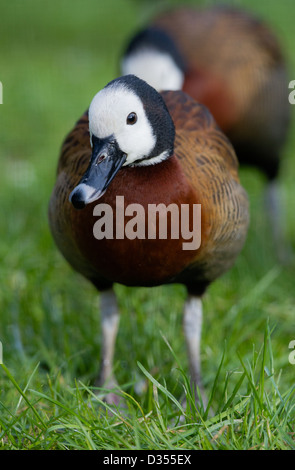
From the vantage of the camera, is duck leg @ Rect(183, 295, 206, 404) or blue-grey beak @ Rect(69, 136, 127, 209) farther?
duck leg @ Rect(183, 295, 206, 404)

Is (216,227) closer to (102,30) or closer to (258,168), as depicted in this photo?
(258,168)

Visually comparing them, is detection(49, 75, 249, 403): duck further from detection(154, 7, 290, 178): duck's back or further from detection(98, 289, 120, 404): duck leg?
detection(154, 7, 290, 178): duck's back

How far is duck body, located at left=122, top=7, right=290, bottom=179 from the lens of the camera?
3611mm

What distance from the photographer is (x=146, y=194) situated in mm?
2111

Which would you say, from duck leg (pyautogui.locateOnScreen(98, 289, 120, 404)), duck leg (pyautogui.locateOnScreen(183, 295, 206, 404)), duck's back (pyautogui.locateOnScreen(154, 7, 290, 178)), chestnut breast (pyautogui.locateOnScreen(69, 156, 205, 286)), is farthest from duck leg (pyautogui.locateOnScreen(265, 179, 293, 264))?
chestnut breast (pyautogui.locateOnScreen(69, 156, 205, 286))

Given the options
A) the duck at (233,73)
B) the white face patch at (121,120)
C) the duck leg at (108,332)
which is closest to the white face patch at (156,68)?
the duck at (233,73)

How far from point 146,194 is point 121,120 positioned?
25 centimetres

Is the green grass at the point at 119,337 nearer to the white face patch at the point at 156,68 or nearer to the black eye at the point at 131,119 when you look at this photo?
the black eye at the point at 131,119

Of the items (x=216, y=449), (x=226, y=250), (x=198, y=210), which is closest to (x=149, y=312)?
(x=226, y=250)

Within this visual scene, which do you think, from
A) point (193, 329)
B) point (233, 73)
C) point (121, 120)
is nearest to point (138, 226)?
point (121, 120)

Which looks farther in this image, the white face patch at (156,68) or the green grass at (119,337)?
the white face patch at (156,68)

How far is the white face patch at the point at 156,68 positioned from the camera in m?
3.48

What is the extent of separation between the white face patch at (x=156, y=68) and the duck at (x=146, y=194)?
0.90m
